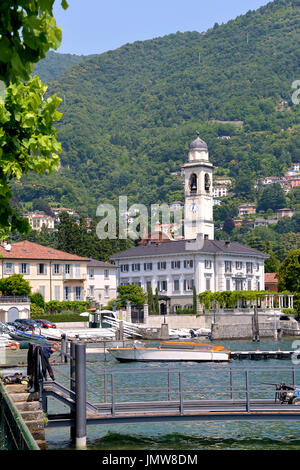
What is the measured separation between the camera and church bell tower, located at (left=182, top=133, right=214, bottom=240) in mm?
117312

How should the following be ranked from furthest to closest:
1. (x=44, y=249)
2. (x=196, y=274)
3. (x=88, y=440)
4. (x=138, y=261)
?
(x=138, y=261)
(x=196, y=274)
(x=44, y=249)
(x=88, y=440)

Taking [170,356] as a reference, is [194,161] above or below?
above

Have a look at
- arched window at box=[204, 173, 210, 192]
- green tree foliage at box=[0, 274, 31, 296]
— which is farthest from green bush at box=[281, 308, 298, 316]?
arched window at box=[204, 173, 210, 192]

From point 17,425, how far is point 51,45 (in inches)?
248

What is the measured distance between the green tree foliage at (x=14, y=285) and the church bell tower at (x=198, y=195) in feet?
120

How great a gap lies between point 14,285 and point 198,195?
141 feet

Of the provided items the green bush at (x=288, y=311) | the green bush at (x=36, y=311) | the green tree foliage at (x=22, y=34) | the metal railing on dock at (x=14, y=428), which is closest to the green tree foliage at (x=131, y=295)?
the green bush at (x=36, y=311)

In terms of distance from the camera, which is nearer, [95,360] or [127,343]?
[95,360]

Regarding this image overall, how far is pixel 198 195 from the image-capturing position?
120 metres

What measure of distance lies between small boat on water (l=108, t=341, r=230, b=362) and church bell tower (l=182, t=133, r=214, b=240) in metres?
56.9

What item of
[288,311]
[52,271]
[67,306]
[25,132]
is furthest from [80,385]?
[288,311]

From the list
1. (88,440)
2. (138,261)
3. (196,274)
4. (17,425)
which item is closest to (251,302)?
(196,274)

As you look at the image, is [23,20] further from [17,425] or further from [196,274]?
[196,274]

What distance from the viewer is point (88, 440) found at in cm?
2412
